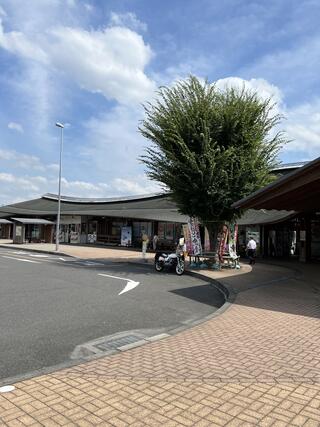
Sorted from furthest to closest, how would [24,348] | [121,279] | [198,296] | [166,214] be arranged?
[166,214], [121,279], [198,296], [24,348]

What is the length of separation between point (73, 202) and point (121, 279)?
36878 millimetres

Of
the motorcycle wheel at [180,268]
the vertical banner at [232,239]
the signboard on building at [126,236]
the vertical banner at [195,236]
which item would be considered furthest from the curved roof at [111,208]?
the motorcycle wheel at [180,268]

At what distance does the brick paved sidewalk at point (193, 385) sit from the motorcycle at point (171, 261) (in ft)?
30.6

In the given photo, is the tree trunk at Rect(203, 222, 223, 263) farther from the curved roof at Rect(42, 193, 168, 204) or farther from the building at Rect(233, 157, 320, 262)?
the curved roof at Rect(42, 193, 168, 204)

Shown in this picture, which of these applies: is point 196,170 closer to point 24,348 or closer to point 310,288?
point 310,288

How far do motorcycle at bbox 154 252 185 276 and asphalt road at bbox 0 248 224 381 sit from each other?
1424 mm

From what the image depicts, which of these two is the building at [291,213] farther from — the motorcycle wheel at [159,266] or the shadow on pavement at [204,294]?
the motorcycle wheel at [159,266]

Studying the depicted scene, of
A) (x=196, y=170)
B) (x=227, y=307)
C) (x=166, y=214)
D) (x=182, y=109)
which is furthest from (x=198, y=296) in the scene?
(x=166, y=214)

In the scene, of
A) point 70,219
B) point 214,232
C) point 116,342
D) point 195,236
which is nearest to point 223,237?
point 214,232

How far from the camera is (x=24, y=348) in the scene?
5855 mm

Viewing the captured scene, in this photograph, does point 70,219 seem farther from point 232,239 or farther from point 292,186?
point 292,186

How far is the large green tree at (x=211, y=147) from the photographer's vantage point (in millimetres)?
16922

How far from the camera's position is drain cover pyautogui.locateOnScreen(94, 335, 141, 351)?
6062 millimetres

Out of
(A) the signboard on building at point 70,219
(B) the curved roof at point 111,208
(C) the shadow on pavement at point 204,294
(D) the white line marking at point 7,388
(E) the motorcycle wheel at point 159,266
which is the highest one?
(B) the curved roof at point 111,208
